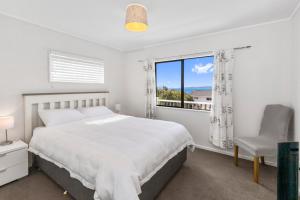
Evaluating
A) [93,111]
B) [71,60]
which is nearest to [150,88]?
[93,111]

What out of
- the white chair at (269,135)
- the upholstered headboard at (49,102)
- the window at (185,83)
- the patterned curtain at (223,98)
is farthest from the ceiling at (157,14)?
the white chair at (269,135)

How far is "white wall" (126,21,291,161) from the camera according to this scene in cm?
254

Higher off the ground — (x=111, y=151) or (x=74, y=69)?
(x=74, y=69)

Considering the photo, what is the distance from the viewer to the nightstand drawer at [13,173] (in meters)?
2.06

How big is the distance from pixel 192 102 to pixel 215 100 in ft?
2.12

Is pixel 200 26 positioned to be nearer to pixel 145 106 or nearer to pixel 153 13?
pixel 153 13

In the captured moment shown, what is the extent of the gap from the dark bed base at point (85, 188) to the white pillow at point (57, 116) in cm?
61

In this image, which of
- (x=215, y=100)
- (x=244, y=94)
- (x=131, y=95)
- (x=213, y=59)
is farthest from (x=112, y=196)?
(x=131, y=95)

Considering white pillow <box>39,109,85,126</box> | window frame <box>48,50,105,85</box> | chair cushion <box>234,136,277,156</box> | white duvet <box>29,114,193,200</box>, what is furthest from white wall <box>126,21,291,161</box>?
white pillow <box>39,109,85,126</box>

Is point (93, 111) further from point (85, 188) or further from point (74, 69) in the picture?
point (85, 188)

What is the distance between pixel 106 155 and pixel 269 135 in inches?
101

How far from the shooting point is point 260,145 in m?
2.17

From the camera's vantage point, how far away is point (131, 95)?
453cm

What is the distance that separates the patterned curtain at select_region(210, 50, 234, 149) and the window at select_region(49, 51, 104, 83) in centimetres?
270
